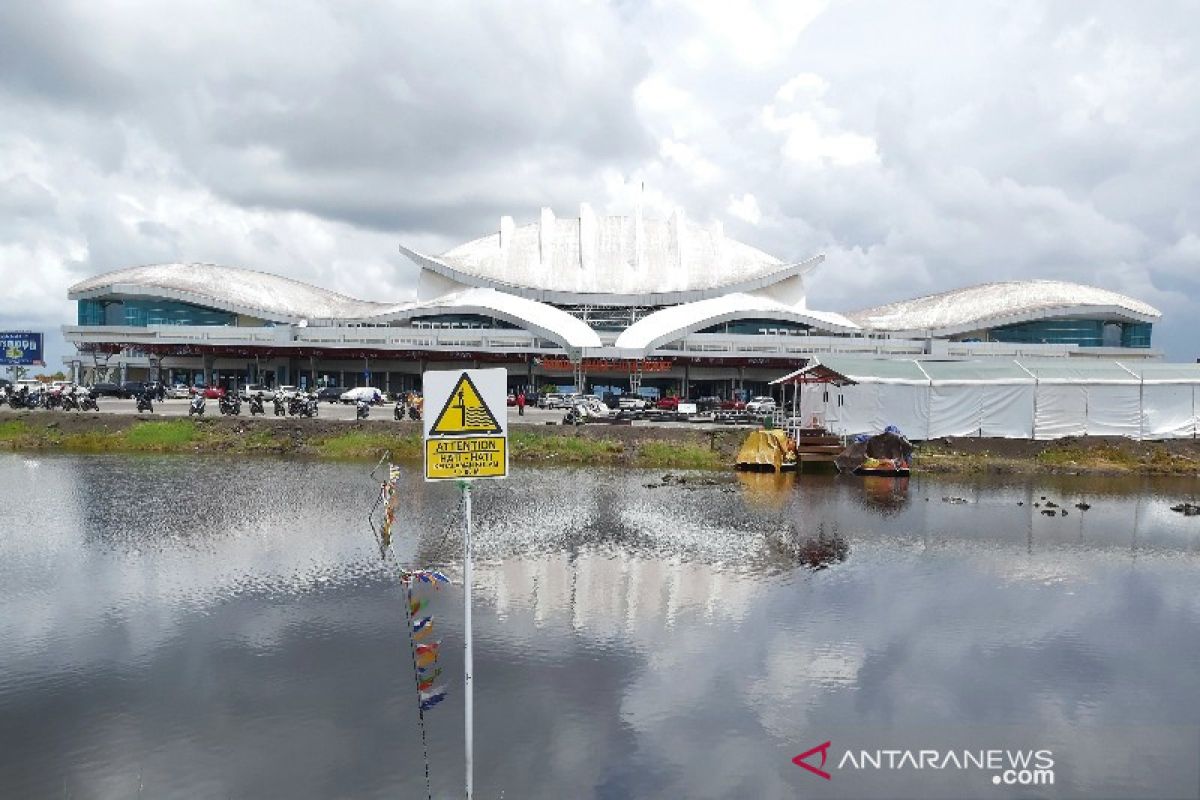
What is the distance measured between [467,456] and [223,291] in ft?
273

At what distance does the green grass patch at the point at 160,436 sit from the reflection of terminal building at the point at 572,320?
98.2 ft

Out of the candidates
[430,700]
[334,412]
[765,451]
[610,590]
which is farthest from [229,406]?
[430,700]

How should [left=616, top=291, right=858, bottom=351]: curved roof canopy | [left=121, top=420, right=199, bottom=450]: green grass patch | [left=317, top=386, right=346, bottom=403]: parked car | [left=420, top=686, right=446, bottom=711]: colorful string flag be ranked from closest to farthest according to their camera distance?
[left=420, top=686, right=446, bottom=711]: colorful string flag, [left=121, top=420, right=199, bottom=450]: green grass patch, [left=317, top=386, right=346, bottom=403]: parked car, [left=616, top=291, right=858, bottom=351]: curved roof canopy

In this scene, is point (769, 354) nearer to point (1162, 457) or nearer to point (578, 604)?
point (1162, 457)

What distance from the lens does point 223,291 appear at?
8306 centimetres

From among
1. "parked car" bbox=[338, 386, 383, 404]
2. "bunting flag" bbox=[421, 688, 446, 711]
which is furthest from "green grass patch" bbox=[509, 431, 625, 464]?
"bunting flag" bbox=[421, 688, 446, 711]

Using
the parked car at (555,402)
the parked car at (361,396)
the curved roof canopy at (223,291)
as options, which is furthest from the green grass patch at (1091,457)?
the curved roof canopy at (223,291)

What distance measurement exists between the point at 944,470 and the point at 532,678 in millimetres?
30691

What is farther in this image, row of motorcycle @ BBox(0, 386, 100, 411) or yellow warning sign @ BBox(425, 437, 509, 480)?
row of motorcycle @ BBox(0, 386, 100, 411)

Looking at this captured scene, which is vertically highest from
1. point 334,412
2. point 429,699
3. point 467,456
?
point 467,456

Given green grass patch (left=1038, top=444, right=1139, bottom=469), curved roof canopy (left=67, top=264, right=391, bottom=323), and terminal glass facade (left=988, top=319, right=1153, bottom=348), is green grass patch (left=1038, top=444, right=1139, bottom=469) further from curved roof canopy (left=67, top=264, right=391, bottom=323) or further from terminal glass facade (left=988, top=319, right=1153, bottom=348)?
curved roof canopy (left=67, top=264, right=391, bottom=323)

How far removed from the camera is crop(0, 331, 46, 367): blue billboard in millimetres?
72812

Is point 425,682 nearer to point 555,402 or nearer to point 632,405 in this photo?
point 632,405

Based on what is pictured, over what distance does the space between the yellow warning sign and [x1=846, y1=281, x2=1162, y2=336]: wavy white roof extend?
78132mm
